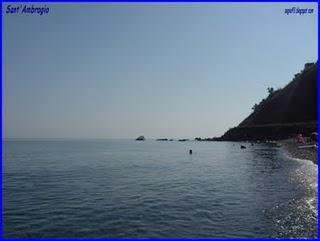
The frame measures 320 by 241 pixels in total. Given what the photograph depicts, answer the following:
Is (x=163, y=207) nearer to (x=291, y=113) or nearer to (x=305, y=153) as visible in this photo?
(x=305, y=153)

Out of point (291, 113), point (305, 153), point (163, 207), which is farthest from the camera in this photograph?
point (291, 113)

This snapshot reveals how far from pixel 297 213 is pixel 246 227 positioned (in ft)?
15.6

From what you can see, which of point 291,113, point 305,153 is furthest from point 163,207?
point 291,113

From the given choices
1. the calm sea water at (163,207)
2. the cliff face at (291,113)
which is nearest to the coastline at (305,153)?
the calm sea water at (163,207)

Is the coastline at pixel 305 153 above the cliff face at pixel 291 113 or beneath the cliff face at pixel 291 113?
beneath

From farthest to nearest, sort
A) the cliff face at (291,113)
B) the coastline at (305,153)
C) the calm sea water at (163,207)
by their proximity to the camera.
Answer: the cliff face at (291,113) < the coastline at (305,153) < the calm sea water at (163,207)

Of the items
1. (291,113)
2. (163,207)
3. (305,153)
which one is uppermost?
(291,113)

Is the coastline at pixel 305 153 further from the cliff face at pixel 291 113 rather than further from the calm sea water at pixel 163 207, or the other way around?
the cliff face at pixel 291 113

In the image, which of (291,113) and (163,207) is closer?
(163,207)

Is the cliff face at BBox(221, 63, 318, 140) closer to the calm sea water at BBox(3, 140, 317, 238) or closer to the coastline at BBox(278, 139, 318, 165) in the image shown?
the coastline at BBox(278, 139, 318, 165)

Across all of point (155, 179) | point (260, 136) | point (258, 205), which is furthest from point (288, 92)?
point (258, 205)

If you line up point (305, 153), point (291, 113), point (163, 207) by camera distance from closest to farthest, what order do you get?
point (163, 207)
point (305, 153)
point (291, 113)

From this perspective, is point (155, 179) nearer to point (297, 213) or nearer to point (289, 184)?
point (289, 184)

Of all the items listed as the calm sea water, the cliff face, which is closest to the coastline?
the calm sea water
